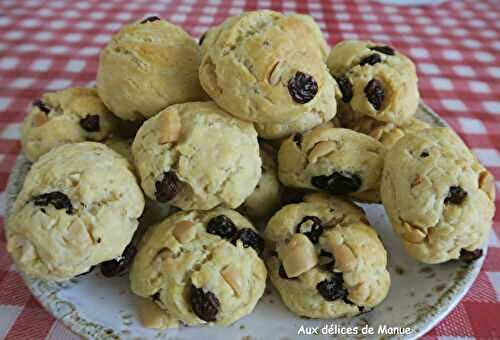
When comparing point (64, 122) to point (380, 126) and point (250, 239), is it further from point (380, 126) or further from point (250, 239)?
point (380, 126)

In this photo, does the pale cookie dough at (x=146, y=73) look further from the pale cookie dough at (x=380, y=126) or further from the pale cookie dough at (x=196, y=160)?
the pale cookie dough at (x=380, y=126)

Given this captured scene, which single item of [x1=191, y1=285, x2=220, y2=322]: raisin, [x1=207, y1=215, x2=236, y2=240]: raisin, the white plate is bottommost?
the white plate

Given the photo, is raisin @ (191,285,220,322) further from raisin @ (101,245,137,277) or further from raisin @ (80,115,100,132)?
raisin @ (80,115,100,132)

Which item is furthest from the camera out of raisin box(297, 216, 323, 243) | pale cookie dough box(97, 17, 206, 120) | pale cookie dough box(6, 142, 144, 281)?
pale cookie dough box(97, 17, 206, 120)

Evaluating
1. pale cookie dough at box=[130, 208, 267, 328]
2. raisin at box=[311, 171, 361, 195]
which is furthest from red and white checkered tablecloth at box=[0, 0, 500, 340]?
raisin at box=[311, 171, 361, 195]

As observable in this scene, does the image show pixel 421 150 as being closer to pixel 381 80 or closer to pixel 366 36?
pixel 381 80

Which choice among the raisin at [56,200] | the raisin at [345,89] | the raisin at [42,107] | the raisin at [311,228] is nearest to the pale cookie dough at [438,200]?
the raisin at [311,228]

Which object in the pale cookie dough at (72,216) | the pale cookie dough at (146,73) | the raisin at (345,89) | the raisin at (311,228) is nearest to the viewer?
the pale cookie dough at (72,216)
